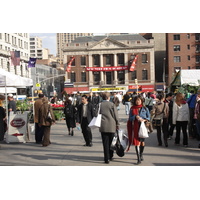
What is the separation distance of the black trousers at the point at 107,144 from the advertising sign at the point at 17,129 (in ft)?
15.6

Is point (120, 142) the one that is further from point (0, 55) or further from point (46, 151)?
point (0, 55)

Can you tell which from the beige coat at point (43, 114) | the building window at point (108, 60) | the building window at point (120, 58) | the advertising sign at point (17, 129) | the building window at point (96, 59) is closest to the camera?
the beige coat at point (43, 114)

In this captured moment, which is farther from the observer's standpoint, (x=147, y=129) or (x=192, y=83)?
(x=192, y=83)

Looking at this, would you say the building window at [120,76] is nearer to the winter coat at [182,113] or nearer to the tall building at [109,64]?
the tall building at [109,64]

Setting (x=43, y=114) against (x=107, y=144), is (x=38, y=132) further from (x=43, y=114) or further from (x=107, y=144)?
(x=107, y=144)

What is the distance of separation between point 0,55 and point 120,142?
59.4 meters

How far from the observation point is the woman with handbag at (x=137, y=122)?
25.6ft

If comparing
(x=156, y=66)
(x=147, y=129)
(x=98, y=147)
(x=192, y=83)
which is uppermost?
(x=156, y=66)

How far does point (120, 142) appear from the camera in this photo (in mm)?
7914

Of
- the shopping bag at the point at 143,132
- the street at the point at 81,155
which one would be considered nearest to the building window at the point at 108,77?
the street at the point at 81,155

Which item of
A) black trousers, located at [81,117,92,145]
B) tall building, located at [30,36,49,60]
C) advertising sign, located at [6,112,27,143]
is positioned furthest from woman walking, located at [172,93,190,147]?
tall building, located at [30,36,49,60]

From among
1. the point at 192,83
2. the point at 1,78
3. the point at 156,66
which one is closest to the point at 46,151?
the point at 1,78

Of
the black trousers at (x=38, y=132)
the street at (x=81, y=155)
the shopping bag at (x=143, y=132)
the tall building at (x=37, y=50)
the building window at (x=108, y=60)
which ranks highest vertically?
the tall building at (x=37, y=50)

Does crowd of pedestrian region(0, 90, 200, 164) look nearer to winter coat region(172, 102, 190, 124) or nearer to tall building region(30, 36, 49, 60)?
winter coat region(172, 102, 190, 124)
